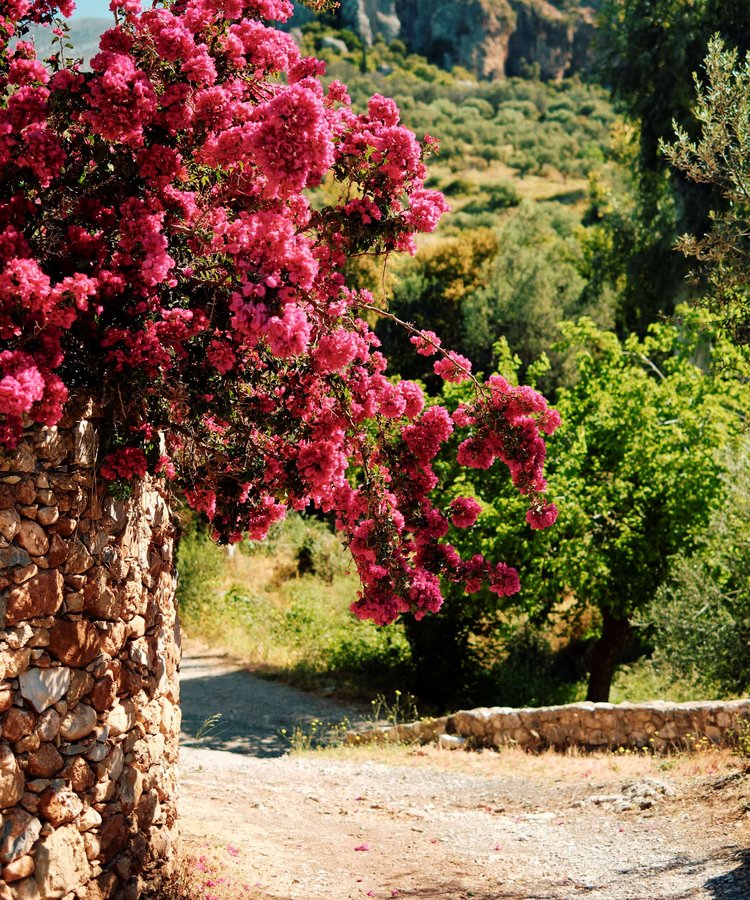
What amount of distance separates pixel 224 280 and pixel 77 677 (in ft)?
7.50

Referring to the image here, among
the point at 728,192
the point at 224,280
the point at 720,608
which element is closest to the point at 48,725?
the point at 224,280

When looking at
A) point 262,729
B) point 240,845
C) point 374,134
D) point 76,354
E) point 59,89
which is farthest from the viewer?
point 262,729

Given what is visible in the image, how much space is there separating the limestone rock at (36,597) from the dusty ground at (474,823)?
2.59m

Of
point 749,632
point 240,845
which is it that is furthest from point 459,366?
point 749,632

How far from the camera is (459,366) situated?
6516 mm

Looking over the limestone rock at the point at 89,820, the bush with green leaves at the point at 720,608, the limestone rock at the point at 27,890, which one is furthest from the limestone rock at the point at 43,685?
the bush with green leaves at the point at 720,608

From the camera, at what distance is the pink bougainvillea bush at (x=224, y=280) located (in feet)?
15.6

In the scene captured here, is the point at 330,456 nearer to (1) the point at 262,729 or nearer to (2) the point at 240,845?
(2) the point at 240,845

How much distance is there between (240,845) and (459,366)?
3.95 metres

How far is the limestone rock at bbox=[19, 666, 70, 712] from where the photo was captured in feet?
16.4

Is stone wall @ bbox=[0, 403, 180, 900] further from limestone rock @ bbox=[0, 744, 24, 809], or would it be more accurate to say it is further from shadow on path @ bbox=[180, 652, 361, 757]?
shadow on path @ bbox=[180, 652, 361, 757]

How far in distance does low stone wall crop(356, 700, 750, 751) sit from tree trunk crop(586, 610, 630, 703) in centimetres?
353

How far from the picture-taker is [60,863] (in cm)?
511

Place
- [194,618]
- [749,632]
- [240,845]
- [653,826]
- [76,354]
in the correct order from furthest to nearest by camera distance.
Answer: [194,618]
[749,632]
[653,826]
[240,845]
[76,354]
